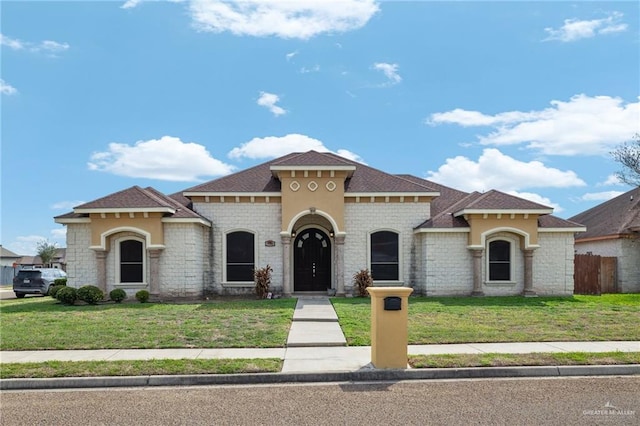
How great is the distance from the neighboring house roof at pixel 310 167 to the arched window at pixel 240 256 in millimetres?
1927

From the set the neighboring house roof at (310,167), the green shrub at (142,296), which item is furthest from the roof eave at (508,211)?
the green shrub at (142,296)

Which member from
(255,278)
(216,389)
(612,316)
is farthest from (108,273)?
(612,316)

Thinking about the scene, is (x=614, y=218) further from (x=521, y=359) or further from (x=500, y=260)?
(x=521, y=359)

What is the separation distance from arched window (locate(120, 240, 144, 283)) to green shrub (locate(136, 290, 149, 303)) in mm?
1187

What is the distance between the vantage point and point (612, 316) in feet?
46.0

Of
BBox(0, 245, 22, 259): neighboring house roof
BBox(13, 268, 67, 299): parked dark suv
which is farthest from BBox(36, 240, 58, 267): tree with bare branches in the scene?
BBox(13, 268, 67, 299): parked dark suv

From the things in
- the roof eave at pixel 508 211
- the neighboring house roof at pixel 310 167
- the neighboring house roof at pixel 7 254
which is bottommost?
the neighboring house roof at pixel 7 254

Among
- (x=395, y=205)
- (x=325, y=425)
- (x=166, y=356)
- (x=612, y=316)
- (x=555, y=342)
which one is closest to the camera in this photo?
(x=325, y=425)

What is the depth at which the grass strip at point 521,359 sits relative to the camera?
8.49m

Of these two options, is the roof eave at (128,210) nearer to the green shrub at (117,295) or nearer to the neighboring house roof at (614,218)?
the green shrub at (117,295)

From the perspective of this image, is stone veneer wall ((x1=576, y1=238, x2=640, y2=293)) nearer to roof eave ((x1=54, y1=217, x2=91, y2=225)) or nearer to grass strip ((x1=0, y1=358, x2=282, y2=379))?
grass strip ((x1=0, y1=358, x2=282, y2=379))

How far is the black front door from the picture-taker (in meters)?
22.2

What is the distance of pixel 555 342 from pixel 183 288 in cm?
1337

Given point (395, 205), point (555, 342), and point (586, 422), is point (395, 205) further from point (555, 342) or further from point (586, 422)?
point (586, 422)
